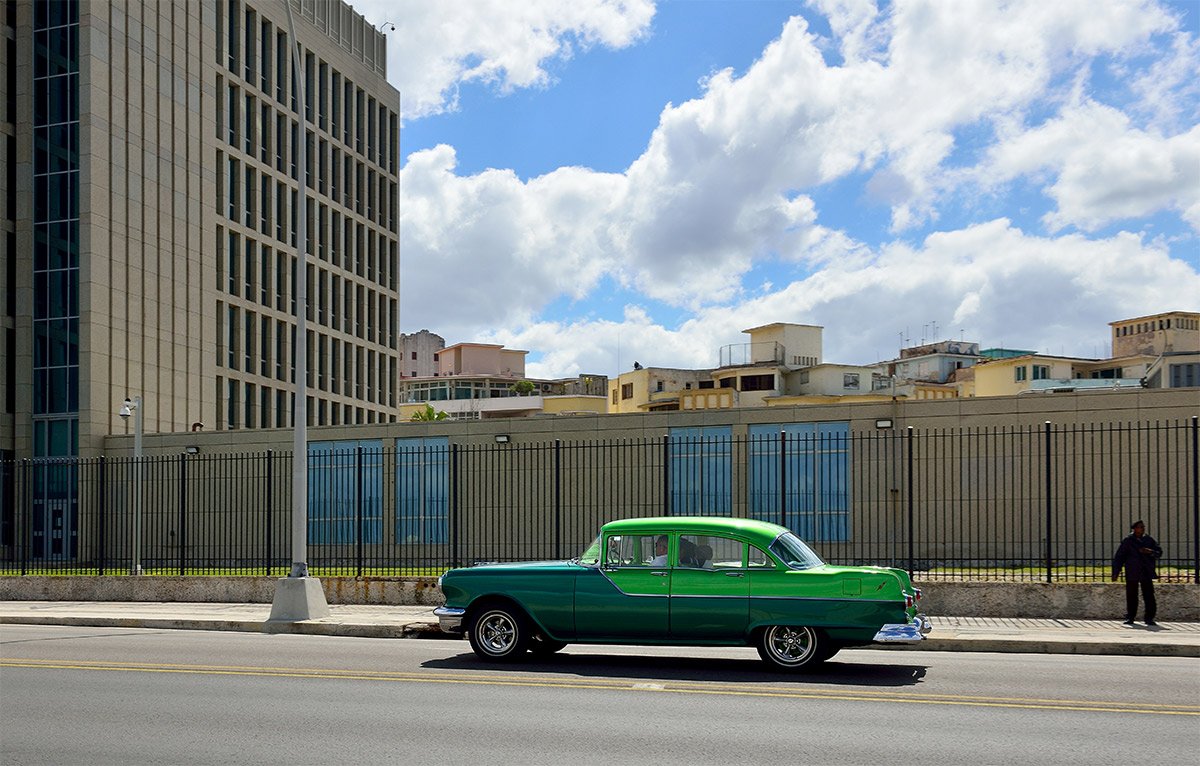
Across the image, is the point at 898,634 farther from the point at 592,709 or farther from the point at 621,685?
the point at 592,709

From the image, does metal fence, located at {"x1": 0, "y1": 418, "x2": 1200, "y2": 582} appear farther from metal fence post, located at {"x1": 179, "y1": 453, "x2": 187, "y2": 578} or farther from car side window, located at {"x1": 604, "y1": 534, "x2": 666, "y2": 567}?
car side window, located at {"x1": 604, "y1": 534, "x2": 666, "y2": 567}

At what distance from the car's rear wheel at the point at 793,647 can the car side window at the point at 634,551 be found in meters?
1.34

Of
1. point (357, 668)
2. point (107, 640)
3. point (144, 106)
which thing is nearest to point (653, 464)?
point (107, 640)

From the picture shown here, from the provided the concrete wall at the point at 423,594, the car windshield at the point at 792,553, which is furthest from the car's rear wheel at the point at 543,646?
the concrete wall at the point at 423,594

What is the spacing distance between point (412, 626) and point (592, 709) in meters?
7.70

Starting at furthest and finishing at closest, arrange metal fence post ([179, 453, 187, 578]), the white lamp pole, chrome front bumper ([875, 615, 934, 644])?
metal fence post ([179, 453, 187, 578]) → the white lamp pole → chrome front bumper ([875, 615, 934, 644])

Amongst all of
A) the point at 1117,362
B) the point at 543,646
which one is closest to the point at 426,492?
the point at 543,646

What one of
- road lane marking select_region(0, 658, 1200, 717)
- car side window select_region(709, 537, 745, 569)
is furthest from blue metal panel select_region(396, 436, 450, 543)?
car side window select_region(709, 537, 745, 569)

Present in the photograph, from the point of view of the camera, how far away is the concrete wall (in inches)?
738

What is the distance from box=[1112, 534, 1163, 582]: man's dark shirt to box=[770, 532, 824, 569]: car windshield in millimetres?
6717

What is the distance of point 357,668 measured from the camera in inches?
529

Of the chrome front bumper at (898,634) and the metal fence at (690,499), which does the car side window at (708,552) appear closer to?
the chrome front bumper at (898,634)

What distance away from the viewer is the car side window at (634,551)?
43.5 ft

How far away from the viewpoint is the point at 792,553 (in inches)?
517
